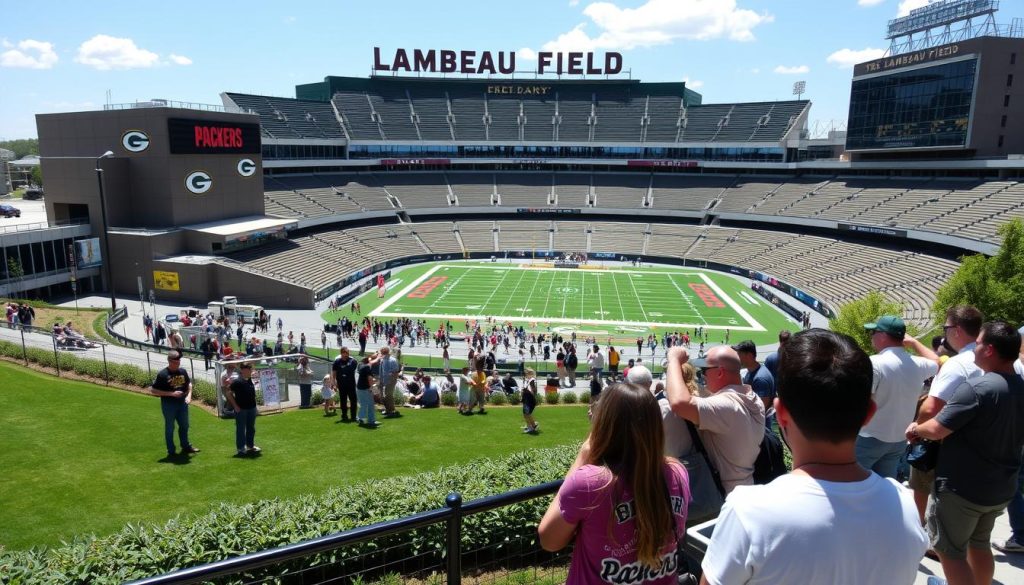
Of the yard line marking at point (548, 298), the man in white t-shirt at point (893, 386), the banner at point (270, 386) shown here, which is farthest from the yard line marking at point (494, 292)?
the man in white t-shirt at point (893, 386)

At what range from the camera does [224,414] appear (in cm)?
1343

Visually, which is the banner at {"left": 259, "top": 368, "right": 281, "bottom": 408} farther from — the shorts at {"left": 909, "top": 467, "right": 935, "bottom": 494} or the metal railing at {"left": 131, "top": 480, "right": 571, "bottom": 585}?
the shorts at {"left": 909, "top": 467, "right": 935, "bottom": 494}

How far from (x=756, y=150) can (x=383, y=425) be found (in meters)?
68.4

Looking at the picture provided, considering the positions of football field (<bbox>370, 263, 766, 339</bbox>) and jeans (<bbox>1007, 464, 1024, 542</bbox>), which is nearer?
jeans (<bbox>1007, 464, 1024, 542</bbox>)

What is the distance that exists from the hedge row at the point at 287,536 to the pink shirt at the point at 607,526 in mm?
1811

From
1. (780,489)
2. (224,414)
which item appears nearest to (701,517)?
(780,489)

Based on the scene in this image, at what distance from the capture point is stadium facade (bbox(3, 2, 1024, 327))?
41.1m

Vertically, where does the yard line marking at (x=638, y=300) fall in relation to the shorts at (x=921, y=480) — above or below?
below

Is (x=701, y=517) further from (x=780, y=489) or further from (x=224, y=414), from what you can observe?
(x=224, y=414)

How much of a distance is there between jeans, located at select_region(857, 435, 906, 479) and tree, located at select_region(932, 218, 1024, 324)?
78.6 ft

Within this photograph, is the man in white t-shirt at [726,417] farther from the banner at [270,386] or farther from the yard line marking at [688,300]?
the yard line marking at [688,300]

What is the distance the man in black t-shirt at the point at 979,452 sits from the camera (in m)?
4.20

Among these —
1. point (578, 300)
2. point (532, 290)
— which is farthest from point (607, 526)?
point (532, 290)

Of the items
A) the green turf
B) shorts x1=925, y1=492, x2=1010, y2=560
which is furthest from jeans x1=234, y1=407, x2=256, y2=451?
the green turf
